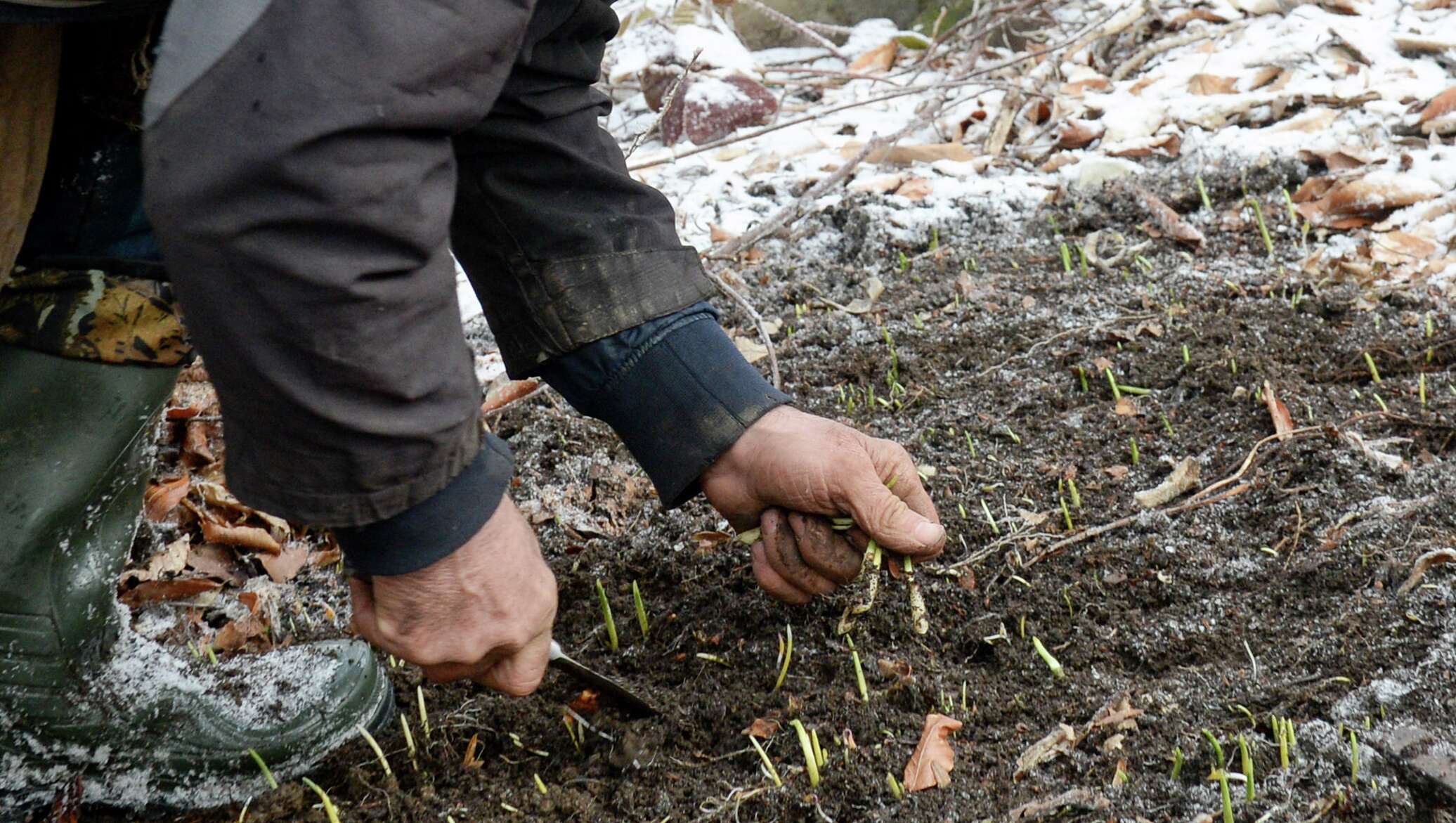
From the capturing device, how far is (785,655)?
2020 mm

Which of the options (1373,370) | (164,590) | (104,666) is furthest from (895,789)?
(1373,370)

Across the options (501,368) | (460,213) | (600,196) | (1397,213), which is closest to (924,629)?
(600,196)

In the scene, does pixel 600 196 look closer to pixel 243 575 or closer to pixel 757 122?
pixel 243 575

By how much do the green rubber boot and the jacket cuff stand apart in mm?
504

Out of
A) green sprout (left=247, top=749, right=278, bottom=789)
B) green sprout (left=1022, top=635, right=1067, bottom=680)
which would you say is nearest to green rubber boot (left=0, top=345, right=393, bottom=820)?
green sprout (left=247, top=749, right=278, bottom=789)

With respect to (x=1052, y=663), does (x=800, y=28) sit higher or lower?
lower

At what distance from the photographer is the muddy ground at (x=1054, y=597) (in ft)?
5.36

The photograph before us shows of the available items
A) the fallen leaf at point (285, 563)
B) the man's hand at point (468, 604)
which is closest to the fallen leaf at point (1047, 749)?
the man's hand at point (468, 604)

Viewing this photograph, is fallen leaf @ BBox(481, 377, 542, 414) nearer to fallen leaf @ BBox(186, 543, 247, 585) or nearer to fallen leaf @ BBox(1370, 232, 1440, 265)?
fallen leaf @ BBox(186, 543, 247, 585)

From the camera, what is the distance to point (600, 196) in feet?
6.43

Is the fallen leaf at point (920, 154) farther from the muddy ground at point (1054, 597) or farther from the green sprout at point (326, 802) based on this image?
the green sprout at point (326, 802)

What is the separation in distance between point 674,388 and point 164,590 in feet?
3.89

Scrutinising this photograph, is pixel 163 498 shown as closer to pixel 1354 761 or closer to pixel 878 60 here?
pixel 1354 761

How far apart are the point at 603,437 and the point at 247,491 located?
1.56 metres
